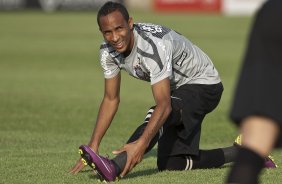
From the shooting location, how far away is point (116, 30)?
7.27m

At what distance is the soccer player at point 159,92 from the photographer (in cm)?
716

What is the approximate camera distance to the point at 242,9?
1500 inches

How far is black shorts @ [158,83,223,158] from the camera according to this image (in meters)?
7.88

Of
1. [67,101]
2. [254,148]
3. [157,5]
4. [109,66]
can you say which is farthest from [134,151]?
[157,5]

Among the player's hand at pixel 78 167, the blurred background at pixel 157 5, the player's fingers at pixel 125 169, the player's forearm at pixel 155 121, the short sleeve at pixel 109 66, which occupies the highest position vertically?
the short sleeve at pixel 109 66

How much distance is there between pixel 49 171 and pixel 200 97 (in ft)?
Answer: 5.03

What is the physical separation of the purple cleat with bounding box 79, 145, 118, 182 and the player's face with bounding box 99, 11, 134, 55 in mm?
922

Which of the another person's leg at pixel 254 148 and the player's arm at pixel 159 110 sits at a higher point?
the another person's leg at pixel 254 148

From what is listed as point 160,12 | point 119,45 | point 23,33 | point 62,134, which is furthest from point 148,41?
point 160,12

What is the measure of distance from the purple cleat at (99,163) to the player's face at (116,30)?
0.92 meters

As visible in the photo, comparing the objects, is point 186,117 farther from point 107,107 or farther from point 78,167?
point 78,167

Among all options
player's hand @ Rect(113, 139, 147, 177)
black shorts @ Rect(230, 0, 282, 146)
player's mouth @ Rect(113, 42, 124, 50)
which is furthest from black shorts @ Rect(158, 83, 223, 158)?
black shorts @ Rect(230, 0, 282, 146)

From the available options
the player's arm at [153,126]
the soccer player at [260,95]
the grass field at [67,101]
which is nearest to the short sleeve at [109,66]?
the player's arm at [153,126]

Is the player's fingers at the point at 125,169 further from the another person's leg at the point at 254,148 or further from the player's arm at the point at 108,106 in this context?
the another person's leg at the point at 254,148
